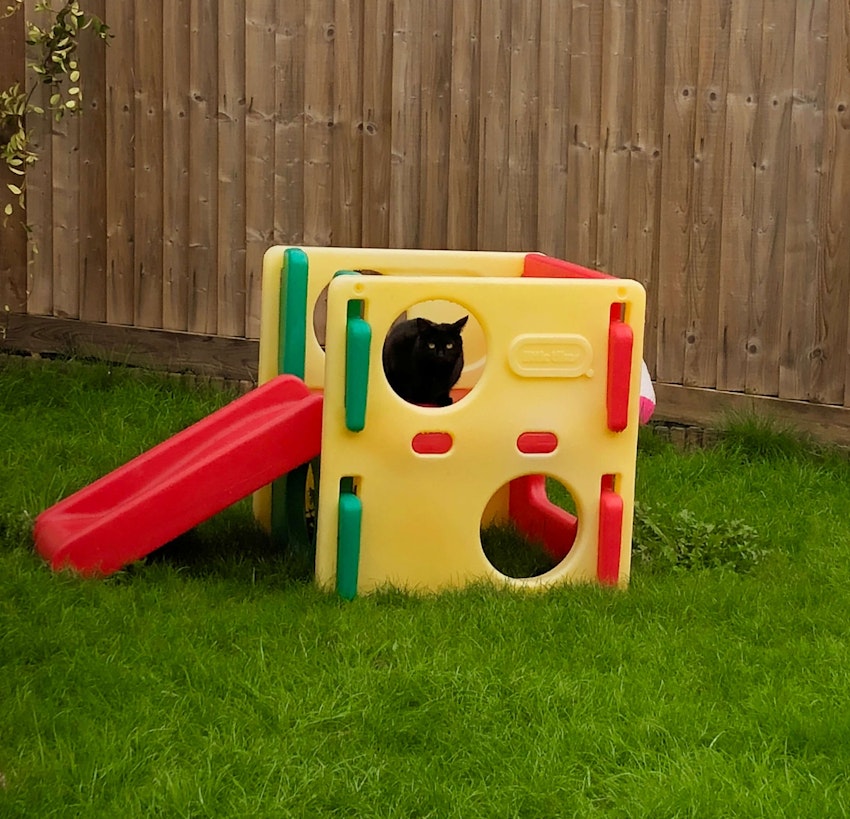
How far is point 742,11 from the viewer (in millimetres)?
6148

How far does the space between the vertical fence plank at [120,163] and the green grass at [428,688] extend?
2.48 meters

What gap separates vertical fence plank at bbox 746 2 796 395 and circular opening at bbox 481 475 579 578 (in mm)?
1153

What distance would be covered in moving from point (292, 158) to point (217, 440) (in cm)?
266

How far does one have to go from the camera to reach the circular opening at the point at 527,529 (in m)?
5.04

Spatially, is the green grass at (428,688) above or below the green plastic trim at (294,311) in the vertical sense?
below

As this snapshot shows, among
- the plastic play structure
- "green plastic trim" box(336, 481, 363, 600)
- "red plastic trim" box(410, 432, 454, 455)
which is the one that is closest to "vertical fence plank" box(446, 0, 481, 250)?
"red plastic trim" box(410, 432, 454, 455)

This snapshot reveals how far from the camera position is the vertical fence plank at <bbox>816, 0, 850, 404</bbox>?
5.97 meters

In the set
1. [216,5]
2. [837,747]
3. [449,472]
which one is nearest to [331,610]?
[449,472]

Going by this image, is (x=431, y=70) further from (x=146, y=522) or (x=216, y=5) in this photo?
(x=146, y=522)

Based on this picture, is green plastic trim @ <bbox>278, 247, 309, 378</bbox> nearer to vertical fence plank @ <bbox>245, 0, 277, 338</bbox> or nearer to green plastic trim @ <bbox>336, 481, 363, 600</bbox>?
green plastic trim @ <bbox>336, 481, 363, 600</bbox>

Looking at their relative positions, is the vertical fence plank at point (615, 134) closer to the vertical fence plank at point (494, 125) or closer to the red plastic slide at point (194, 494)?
the vertical fence plank at point (494, 125)

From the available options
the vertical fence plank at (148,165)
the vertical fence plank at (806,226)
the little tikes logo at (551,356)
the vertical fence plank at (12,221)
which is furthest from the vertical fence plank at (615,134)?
the vertical fence plank at (12,221)

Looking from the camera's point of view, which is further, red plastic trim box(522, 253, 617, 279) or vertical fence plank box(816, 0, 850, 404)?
vertical fence plank box(816, 0, 850, 404)

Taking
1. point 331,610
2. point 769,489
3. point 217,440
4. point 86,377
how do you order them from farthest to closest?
point 86,377, point 769,489, point 217,440, point 331,610
